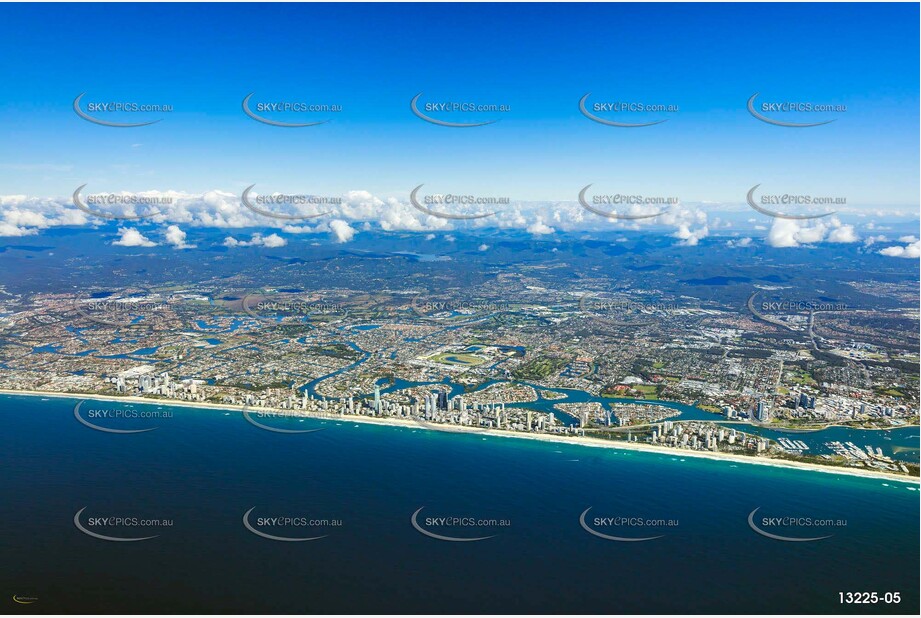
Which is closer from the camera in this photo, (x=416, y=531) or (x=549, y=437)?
(x=416, y=531)

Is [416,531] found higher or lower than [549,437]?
lower

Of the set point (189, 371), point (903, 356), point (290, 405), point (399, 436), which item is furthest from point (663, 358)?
point (189, 371)

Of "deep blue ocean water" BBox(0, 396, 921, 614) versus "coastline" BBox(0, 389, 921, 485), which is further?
"coastline" BBox(0, 389, 921, 485)

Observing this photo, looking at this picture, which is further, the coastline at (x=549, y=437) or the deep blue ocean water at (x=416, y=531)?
the coastline at (x=549, y=437)
